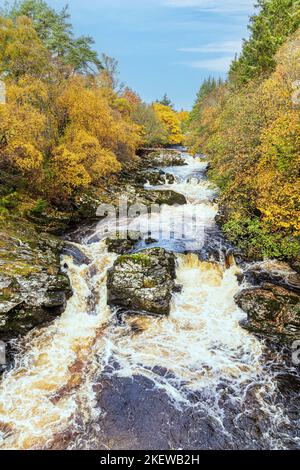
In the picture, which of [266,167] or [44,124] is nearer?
[266,167]

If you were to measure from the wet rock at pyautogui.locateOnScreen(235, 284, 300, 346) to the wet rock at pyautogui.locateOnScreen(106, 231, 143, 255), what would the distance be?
Answer: 573 cm

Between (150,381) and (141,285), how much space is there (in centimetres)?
375

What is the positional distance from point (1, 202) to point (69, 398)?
10.5 meters

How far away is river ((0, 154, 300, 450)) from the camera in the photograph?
6.83 meters

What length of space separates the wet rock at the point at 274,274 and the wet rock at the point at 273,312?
22.7 inches

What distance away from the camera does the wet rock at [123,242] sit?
13922 millimetres

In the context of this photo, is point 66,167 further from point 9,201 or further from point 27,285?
point 27,285

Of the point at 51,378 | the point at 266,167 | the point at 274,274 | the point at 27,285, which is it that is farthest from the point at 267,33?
the point at 51,378

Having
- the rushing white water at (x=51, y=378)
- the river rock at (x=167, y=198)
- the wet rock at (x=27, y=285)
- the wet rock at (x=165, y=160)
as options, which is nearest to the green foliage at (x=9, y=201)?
the wet rock at (x=27, y=285)

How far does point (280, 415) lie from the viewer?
7.35m

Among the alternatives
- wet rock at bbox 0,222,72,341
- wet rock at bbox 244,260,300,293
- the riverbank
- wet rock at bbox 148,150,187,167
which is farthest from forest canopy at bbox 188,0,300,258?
wet rock at bbox 148,150,187,167

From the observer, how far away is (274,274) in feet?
39.6
